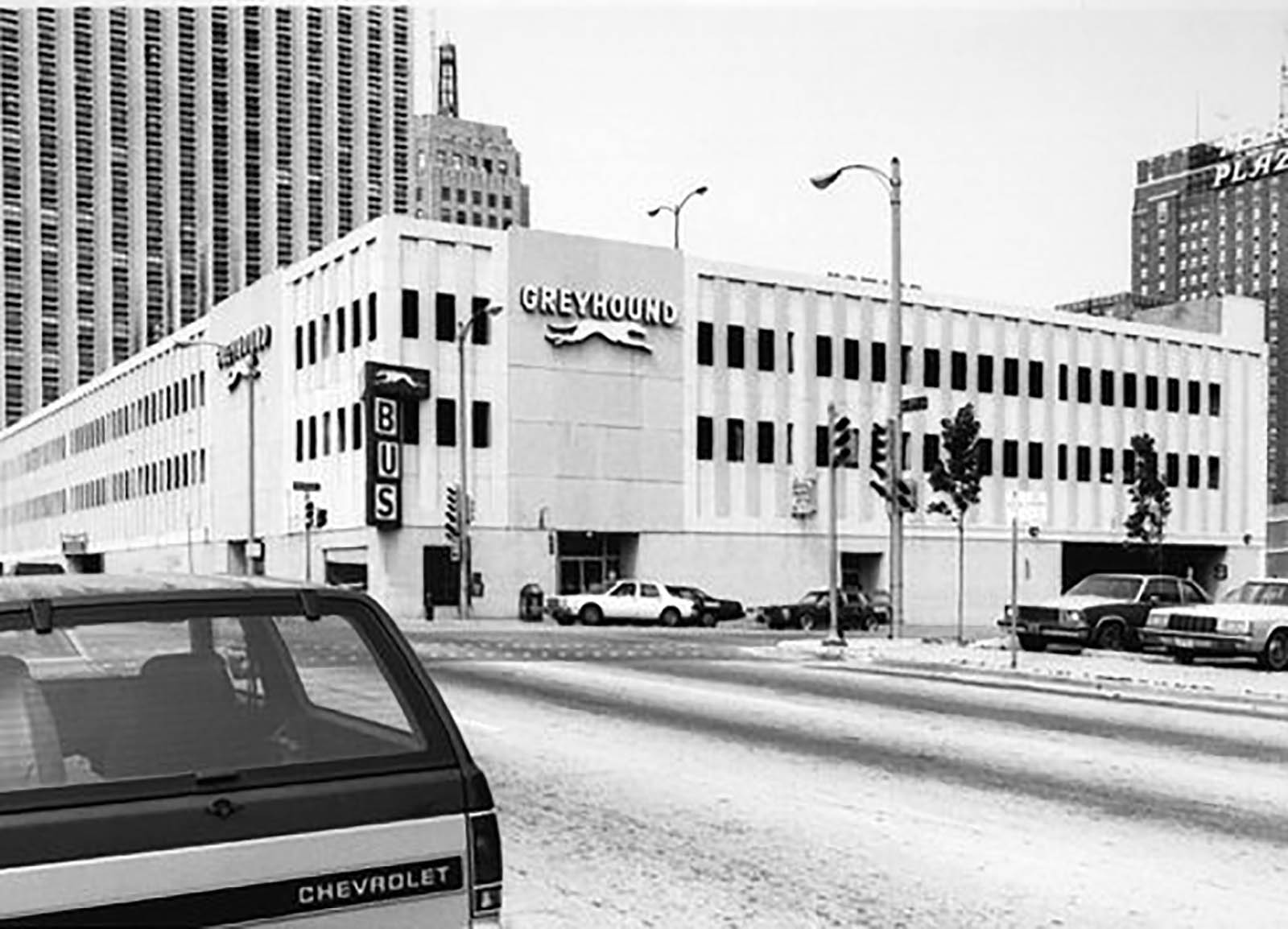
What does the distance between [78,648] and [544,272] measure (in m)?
44.2

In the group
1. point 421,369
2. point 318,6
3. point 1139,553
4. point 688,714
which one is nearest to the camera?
point 688,714

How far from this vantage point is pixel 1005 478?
191ft

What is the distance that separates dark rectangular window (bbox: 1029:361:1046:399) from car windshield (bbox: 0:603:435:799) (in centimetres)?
5792

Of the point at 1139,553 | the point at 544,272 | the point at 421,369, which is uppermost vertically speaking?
the point at 544,272

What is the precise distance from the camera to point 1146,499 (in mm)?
56531

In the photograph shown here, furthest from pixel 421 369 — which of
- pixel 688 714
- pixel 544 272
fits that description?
pixel 688 714

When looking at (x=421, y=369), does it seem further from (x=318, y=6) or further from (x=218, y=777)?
(x=218, y=777)

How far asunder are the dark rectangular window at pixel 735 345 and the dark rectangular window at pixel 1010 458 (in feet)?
44.8

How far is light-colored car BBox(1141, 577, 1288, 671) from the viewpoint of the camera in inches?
832

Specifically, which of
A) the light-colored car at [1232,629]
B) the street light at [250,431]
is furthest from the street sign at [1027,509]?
the street light at [250,431]

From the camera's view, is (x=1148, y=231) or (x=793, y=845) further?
(x=1148, y=231)

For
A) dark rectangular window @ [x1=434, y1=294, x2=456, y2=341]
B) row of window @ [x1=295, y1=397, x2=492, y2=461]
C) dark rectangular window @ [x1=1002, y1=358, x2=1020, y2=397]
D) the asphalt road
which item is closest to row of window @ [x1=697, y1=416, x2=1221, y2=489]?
dark rectangular window @ [x1=1002, y1=358, x2=1020, y2=397]

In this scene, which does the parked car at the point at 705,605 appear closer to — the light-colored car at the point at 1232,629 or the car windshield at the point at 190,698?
the light-colored car at the point at 1232,629

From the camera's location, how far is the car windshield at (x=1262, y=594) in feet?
72.7
